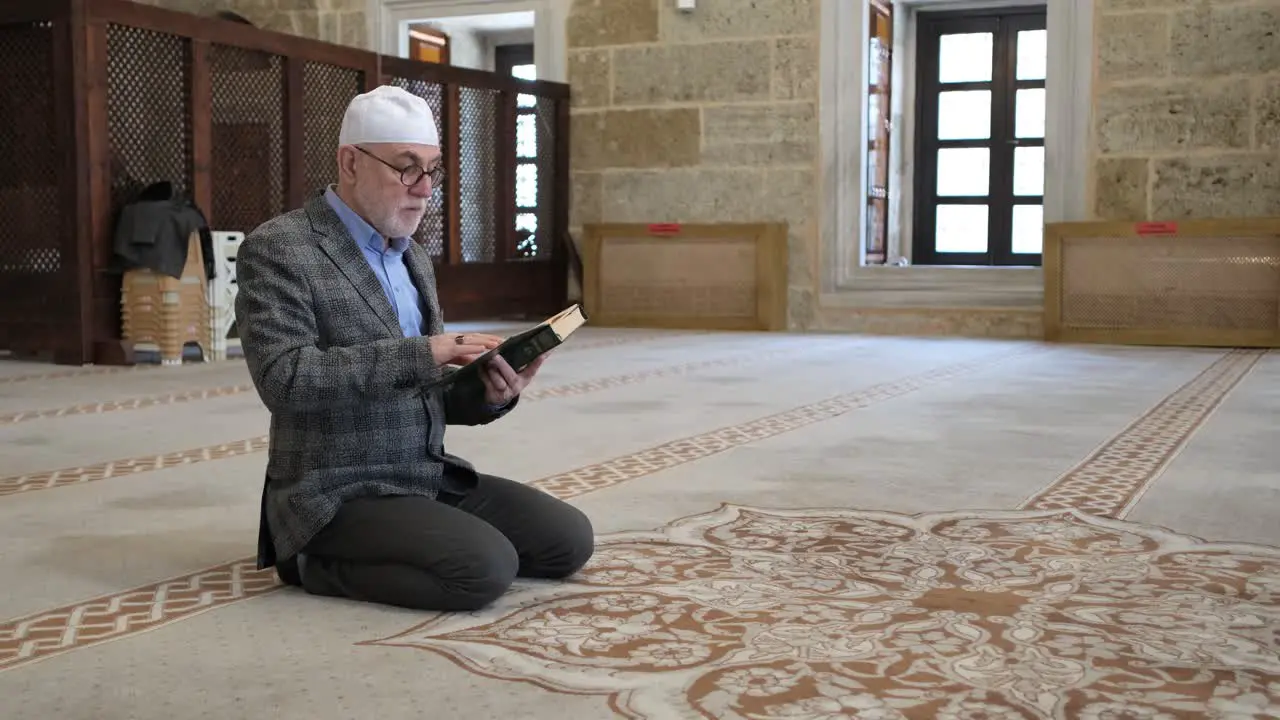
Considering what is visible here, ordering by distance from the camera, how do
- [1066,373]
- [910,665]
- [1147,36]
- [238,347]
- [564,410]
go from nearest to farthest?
[910,665] → [564,410] → [1066,373] → [238,347] → [1147,36]

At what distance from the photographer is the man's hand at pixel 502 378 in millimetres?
2352

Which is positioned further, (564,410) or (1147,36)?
(1147,36)

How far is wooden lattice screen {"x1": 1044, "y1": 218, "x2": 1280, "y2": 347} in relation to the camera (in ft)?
27.1

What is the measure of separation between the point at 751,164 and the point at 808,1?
1.13 metres

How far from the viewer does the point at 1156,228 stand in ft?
27.7

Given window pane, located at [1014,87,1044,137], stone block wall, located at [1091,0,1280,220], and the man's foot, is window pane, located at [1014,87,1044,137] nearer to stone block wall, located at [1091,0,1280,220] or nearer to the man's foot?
stone block wall, located at [1091,0,1280,220]

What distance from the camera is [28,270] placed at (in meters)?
7.02

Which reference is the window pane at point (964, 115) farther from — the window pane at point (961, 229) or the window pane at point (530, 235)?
the window pane at point (530, 235)

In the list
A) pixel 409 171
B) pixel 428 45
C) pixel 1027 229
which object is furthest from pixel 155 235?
pixel 1027 229

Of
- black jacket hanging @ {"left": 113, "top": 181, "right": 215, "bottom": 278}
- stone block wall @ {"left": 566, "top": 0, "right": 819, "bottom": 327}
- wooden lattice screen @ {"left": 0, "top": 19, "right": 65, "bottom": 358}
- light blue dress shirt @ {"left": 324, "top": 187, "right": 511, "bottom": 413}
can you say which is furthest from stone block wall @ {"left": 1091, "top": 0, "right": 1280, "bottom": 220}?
light blue dress shirt @ {"left": 324, "top": 187, "right": 511, "bottom": 413}

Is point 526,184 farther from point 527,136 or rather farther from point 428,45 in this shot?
point 428,45

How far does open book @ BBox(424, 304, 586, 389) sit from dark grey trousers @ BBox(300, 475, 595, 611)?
0.25 meters

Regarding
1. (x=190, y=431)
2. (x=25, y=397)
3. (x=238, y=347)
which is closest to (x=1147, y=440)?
(x=190, y=431)

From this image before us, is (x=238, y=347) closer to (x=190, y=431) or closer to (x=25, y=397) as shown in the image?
(x=25, y=397)
